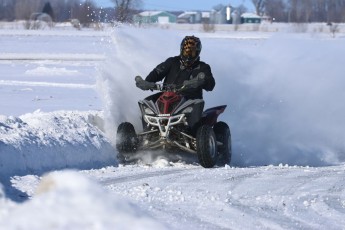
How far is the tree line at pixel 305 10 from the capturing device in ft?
302

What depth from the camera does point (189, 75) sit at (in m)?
13.0

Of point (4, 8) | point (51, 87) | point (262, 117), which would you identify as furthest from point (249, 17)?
point (262, 117)

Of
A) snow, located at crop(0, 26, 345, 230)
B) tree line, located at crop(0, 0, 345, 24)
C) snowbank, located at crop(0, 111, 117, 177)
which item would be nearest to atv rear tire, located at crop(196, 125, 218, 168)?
snow, located at crop(0, 26, 345, 230)

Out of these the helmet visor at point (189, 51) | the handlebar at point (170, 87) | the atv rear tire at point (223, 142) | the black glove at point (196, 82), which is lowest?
the atv rear tire at point (223, 142)

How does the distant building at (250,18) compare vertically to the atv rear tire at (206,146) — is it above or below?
below

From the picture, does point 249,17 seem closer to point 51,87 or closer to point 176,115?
point 51,87

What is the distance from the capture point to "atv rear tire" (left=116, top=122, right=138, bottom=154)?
1231 cm

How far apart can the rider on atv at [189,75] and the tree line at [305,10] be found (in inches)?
3088

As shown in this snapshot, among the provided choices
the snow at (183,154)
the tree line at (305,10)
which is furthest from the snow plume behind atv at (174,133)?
the tree line at (305,10)

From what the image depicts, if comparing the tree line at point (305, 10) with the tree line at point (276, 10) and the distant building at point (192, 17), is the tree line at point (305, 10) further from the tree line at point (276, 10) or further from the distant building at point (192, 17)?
the distant building at point (192, 17)

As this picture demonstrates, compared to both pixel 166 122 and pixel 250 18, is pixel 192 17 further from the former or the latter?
pixel 166 122

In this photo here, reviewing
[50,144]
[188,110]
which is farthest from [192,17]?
[50,144]

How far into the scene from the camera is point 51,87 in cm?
2467

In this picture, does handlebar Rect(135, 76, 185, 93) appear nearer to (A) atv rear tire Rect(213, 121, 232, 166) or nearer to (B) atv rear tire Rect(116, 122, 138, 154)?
(B) atv rear tire Rect(116, 122, 138, 154)
